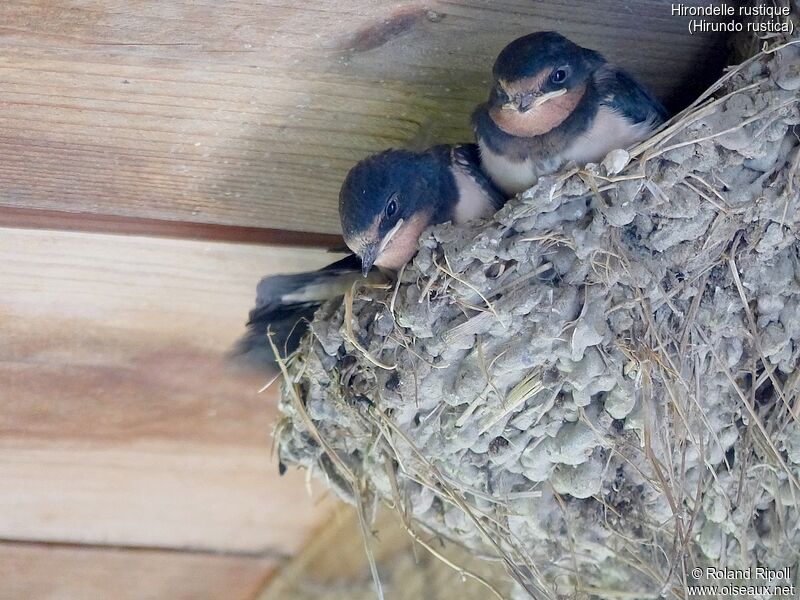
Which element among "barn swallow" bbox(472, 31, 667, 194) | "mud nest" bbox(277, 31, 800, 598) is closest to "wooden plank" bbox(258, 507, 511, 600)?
"mud nest" bbox(277, 31, 800, 598)

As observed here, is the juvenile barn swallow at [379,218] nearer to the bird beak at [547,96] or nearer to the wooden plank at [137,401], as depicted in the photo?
the wooden plank at [137,401]

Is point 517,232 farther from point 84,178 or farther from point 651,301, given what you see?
point 84,178

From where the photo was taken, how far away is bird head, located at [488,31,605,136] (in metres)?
1.44

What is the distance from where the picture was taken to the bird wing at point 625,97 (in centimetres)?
152

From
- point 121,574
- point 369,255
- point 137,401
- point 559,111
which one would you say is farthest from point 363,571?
point 559,111

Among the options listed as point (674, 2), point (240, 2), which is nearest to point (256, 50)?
point (240, 2)

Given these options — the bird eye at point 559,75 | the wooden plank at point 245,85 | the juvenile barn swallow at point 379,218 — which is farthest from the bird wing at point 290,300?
the bird eye at point 559,75

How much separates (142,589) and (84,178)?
940mm

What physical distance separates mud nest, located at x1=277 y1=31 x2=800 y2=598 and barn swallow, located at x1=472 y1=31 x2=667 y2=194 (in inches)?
5.4

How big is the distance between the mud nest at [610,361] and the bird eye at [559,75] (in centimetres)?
17

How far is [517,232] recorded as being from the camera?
4.64 feet

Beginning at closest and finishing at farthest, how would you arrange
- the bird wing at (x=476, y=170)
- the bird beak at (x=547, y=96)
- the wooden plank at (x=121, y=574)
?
the bird beak at (x=547, y=96) → the bird wing at (x=476, y=170) → the wooden plank at (x=121, y=574)

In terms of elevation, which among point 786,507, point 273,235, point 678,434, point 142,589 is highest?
point 273,235

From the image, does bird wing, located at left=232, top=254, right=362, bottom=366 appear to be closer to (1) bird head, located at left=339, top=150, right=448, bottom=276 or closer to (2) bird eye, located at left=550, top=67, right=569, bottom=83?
(1) bird head, located at left=339, top=150, right=448, bottom=276
